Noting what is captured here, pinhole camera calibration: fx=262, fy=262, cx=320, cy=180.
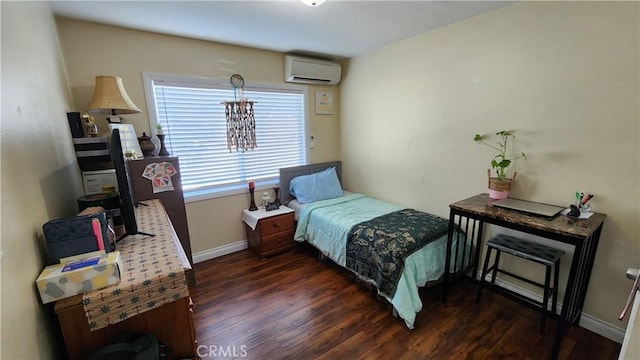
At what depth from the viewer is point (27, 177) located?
975mm

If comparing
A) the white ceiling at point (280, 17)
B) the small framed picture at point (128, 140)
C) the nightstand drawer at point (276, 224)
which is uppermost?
the white ceiling at point (280, 17)

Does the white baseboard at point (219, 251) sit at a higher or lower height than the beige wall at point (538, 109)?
lower

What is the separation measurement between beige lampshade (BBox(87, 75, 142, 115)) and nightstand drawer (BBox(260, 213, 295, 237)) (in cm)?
163

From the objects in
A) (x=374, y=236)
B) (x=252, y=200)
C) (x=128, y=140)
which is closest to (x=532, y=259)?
(x=374, y=236)

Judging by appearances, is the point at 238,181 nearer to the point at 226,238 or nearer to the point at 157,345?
the point at 226,238

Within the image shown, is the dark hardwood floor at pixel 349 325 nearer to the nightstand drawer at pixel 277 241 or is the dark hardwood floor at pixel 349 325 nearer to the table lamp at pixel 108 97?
the nightstand drawer at pixel 277 241

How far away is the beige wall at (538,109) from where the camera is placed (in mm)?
1675

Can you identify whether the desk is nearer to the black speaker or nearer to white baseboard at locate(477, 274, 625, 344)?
white baseboard at locate(477, 274, 625, 344)

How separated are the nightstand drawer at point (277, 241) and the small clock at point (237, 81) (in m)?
1.73

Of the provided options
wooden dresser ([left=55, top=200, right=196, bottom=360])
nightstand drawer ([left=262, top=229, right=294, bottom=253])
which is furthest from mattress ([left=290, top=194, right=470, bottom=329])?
wooden dresser ([left=55, top=200, right=196, bottom=360])

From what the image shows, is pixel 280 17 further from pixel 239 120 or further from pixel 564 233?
pixel 564 233

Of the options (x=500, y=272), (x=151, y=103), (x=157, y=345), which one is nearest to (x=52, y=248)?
(x=157, y=345)

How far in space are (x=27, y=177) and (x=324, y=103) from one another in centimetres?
309

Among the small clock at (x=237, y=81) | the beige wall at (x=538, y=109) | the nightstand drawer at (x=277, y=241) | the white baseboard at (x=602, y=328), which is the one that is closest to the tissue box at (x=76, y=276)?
the nightstand drawer at (x=277, y=241)
